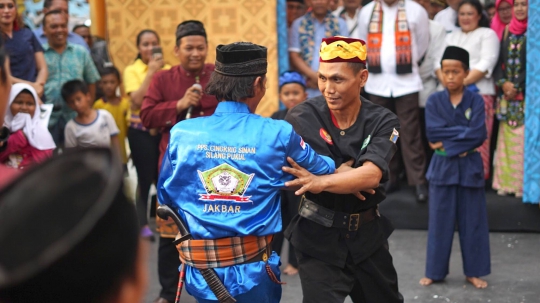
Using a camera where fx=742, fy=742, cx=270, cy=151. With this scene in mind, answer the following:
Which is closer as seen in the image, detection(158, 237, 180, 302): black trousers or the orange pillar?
detection(158, 237, 180, 302): black trousers

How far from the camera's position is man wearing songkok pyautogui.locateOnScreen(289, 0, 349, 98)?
25.3 ft

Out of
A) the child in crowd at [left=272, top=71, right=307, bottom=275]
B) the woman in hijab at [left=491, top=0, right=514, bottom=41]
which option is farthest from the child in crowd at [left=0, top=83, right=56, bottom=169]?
the woman in hijab at [left=491, top=0, right=514, bottom=41]

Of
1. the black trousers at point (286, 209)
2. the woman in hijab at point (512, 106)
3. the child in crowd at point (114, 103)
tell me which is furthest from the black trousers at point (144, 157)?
the woman in hijab at point (512, 106)

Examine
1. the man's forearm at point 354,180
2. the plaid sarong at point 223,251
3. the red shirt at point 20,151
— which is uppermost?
the man's forearm at point 354,180

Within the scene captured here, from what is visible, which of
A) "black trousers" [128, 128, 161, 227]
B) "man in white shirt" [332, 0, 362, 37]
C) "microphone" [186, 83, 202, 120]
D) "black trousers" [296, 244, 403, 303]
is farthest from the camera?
"man in white shirt" [332, 0, 362, 37]

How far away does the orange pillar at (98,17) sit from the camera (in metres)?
9.18

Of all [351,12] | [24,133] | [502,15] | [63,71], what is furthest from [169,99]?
[502,15]

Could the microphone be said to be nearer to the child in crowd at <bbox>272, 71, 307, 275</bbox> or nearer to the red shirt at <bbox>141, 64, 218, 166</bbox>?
the red shirt at <bbox>141, 64, 218, 166</bbox>

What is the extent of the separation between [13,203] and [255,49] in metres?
2.39

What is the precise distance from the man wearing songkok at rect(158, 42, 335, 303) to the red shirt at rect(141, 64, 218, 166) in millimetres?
1736

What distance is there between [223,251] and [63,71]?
4264 mm

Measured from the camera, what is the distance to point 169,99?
5484 mm

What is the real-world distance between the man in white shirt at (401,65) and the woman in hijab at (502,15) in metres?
0.85

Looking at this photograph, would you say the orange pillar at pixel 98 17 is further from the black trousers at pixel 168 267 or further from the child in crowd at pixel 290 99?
the black trousers at pixel 168 267
